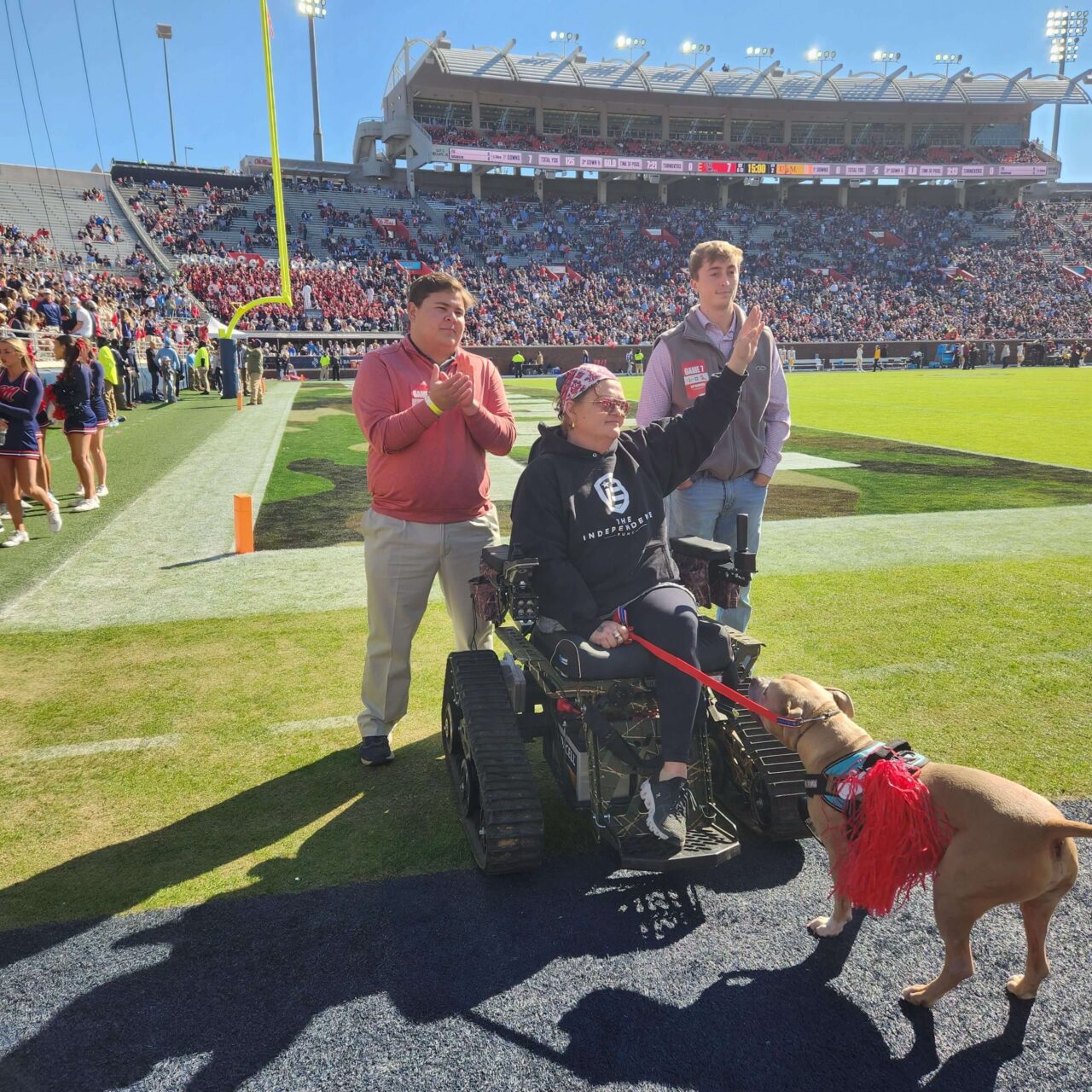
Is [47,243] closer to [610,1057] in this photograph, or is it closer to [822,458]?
[822,458]

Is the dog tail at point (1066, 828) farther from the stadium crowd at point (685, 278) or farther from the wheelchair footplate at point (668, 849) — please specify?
the stadium crowd at point (685, 278)

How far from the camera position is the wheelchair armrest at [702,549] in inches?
141

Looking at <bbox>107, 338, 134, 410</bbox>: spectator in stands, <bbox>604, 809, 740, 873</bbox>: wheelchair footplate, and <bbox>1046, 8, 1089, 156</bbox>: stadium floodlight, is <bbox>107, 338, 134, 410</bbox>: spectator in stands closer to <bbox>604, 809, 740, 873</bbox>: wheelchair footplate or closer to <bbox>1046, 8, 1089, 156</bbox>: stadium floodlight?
<bbox>604, 809, 740, 873</bbox>: wheelchair footplate

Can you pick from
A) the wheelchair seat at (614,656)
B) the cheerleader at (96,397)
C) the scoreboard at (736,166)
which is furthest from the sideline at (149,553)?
the scoreboard at (736,166)

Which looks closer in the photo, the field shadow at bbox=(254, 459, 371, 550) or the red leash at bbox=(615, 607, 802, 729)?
the red leash at bbox=(615, 607, 802, 729)

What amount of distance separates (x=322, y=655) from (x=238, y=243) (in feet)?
156

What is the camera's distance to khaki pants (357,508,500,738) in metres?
3.84

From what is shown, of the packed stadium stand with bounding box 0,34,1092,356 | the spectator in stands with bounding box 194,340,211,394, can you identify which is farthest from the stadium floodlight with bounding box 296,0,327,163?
the spectator in stands with bounding box 194,340,211,394

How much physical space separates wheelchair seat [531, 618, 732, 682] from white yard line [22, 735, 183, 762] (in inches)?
84.9

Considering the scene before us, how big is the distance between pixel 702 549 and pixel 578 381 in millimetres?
914

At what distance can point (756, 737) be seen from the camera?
10.9ft

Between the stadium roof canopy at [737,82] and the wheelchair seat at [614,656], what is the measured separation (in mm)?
63152

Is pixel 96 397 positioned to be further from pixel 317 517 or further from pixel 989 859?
pixel 989 859

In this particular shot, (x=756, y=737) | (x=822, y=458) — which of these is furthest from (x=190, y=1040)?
(x=822, y=458)
